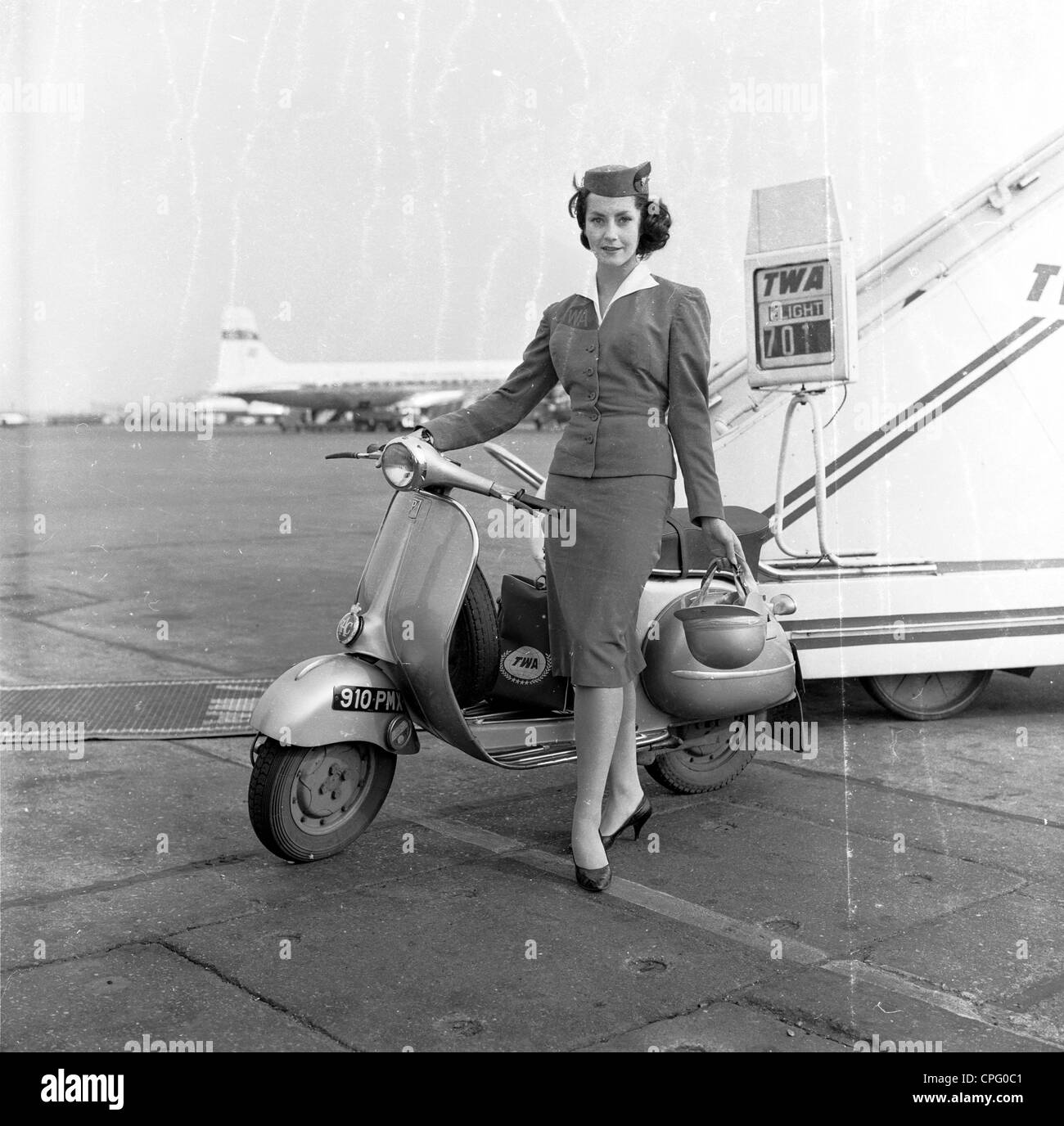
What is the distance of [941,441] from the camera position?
5293mm

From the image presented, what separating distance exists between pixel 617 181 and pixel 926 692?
2747mm

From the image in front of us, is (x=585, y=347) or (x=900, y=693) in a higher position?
(x=585, y=347)

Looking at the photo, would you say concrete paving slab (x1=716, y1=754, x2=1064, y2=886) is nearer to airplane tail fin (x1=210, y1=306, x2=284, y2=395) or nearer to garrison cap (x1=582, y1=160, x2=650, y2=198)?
garrison cap (x1=582, y1=160, x2=650, y2=198)

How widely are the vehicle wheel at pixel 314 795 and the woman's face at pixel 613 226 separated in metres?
1.41

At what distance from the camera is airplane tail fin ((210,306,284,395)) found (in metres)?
68.6

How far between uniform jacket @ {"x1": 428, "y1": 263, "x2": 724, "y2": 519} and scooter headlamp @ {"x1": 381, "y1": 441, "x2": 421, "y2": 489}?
370 millimetres

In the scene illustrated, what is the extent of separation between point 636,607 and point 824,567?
1.81 m

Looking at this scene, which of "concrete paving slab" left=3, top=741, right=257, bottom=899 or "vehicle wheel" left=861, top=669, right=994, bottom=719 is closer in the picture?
"concrete paving slab" left=3, top=741, right=257, bottom=899

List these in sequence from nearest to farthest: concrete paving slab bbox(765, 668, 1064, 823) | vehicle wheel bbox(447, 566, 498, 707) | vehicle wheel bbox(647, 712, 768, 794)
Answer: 1. vehicle wheel bbox(447, 566, 498, 707)
2. vehicle wheel bbox(647, 712, 768, 794)
3. concrete paving slab bbox(765, 668, 1064, 823)

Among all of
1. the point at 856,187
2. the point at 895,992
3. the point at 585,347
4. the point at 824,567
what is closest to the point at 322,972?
the point at 895,992

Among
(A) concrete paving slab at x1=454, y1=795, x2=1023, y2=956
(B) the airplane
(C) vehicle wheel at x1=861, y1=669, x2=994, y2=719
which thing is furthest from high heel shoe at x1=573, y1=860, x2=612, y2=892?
(B) the airplane

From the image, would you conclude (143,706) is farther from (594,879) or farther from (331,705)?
(594,879)

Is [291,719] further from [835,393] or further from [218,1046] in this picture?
[835,393]

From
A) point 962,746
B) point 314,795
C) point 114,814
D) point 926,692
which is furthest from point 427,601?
point 926,692
